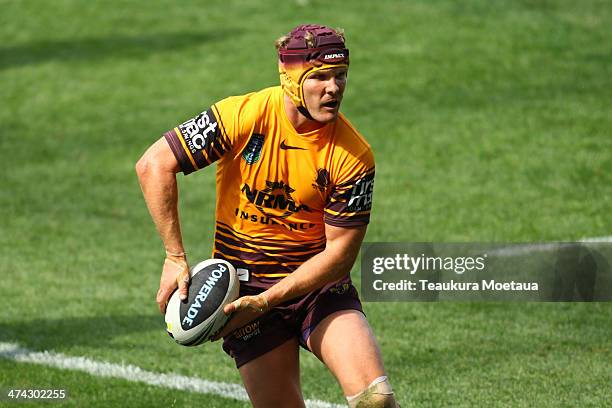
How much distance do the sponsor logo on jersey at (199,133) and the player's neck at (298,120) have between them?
0.40 m

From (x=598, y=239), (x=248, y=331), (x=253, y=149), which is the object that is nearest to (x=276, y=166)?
(x=253, y=149)

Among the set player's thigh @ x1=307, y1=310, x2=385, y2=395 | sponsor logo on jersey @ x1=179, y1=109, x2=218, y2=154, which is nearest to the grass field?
player's thigh @ x1=307, y1=310, x2=385, y2=395

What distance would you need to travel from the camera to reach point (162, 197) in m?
6.33

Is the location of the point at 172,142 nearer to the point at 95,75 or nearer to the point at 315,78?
the point at 315,78

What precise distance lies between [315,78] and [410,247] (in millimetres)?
7079

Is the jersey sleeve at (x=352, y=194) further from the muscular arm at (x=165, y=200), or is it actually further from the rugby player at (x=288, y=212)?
the muscular arm at (x=165, y=200)

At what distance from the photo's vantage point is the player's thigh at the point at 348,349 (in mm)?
6164

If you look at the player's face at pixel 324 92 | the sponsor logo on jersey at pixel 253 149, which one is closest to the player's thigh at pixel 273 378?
the sponsor logo on jersey at pixel 253 149

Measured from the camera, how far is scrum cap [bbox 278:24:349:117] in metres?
6.19

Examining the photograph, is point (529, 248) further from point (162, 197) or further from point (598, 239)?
point (162, 197)

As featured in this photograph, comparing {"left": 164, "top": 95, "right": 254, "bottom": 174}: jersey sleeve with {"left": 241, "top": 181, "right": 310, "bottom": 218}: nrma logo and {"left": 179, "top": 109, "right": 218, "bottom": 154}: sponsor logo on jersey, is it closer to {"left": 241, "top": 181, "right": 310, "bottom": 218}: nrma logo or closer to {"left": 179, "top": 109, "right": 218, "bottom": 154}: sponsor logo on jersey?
{"left": 179, "top": 109, "right": 218, "bottom": 154}: sponsor logo on jersey

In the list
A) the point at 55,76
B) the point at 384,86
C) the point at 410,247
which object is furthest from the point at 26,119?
the point at 410,247

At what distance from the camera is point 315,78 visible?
20.4 ft

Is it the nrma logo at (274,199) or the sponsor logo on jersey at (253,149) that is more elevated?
the sponsor logo on jersey at (253,149)
